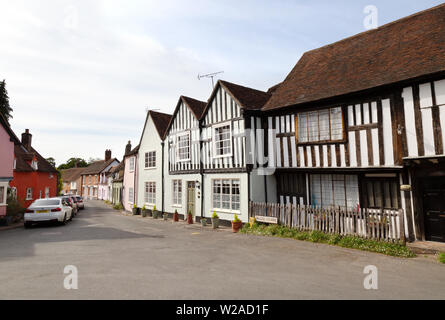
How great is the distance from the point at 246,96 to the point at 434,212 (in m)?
10.0

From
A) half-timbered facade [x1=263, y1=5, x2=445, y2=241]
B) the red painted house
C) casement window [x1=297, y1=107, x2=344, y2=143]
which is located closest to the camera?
half-timbered facade [x1=263, y1=5, x2=445, y2=241]

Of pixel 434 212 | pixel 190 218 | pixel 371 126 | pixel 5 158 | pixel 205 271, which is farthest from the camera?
pixel 5 158

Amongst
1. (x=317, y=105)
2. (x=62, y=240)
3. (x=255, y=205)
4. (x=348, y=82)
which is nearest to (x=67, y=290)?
(x=62, y=240)

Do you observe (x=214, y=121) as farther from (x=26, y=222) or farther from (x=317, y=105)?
(x=26, y=222)

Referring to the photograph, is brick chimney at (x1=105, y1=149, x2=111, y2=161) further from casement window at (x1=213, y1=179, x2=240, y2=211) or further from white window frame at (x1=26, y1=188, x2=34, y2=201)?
casement window at (x1=213, y1=179, x2=240, y2=211)

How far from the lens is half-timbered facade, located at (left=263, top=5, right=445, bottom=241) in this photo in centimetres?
942

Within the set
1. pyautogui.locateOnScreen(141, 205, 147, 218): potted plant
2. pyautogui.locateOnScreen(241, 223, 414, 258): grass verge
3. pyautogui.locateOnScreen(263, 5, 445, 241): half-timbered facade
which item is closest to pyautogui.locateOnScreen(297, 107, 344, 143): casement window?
pyautogui.locateOnScreen(263, 5, 445, 241): half-timbered facade

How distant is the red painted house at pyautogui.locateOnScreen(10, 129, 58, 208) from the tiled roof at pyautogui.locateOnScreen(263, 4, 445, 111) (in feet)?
71.0

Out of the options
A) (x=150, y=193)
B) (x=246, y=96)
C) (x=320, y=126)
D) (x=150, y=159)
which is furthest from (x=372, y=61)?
(x=150, y=193)

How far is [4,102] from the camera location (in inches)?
1228

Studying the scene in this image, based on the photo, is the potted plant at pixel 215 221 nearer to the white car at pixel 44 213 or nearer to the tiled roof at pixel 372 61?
the tiled roof at pixel 372 61

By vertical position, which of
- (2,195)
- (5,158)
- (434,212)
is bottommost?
(434,212)

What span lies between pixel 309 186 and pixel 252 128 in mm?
4096

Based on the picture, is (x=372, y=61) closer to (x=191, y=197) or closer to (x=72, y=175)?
(x=191, y=197)
